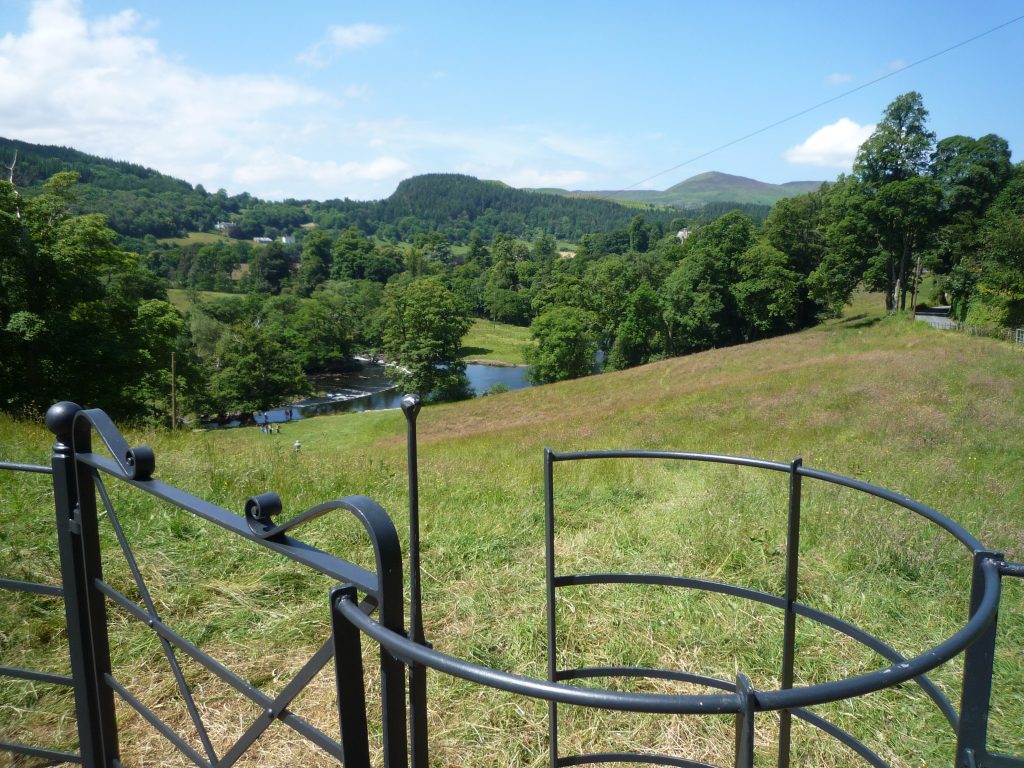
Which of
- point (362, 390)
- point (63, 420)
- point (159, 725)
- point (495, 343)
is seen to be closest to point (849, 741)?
point (159, 725)

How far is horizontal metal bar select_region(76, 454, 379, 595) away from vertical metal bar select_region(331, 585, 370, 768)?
0.10 ft

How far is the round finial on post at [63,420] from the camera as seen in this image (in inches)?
70.1

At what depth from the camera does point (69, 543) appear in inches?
72.3

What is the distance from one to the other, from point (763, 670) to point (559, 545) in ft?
6.52

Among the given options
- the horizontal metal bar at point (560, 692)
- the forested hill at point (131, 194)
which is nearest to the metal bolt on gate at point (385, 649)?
the horizontal metal bar at point (560, 692)

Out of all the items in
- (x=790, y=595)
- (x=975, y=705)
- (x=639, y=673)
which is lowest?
(x=639, y=673)

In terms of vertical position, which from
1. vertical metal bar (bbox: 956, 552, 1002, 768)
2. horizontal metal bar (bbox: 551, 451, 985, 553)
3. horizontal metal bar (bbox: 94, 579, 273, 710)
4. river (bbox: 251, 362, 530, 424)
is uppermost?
horizontal metal bar (bbox: 551, 451, 985, 553)

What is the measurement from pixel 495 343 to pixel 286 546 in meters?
81.5

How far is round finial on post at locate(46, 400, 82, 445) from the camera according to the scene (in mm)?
1779

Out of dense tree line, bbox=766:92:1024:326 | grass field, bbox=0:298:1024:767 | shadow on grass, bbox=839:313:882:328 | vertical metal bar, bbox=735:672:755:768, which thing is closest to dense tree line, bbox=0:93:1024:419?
dense tree line, bbox=766:92:1024:326

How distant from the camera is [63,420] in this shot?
5.86 ft

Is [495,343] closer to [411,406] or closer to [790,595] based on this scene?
[790,595]

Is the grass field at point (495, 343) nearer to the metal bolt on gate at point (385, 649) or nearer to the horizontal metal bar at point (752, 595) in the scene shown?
Answer: the horizontal metal bar at point (752, 595)

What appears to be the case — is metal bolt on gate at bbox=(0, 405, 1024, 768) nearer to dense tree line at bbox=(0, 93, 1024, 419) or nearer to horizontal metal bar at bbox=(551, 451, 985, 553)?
horizontal metal bar at bbox=(551, 451, 985, 553)
